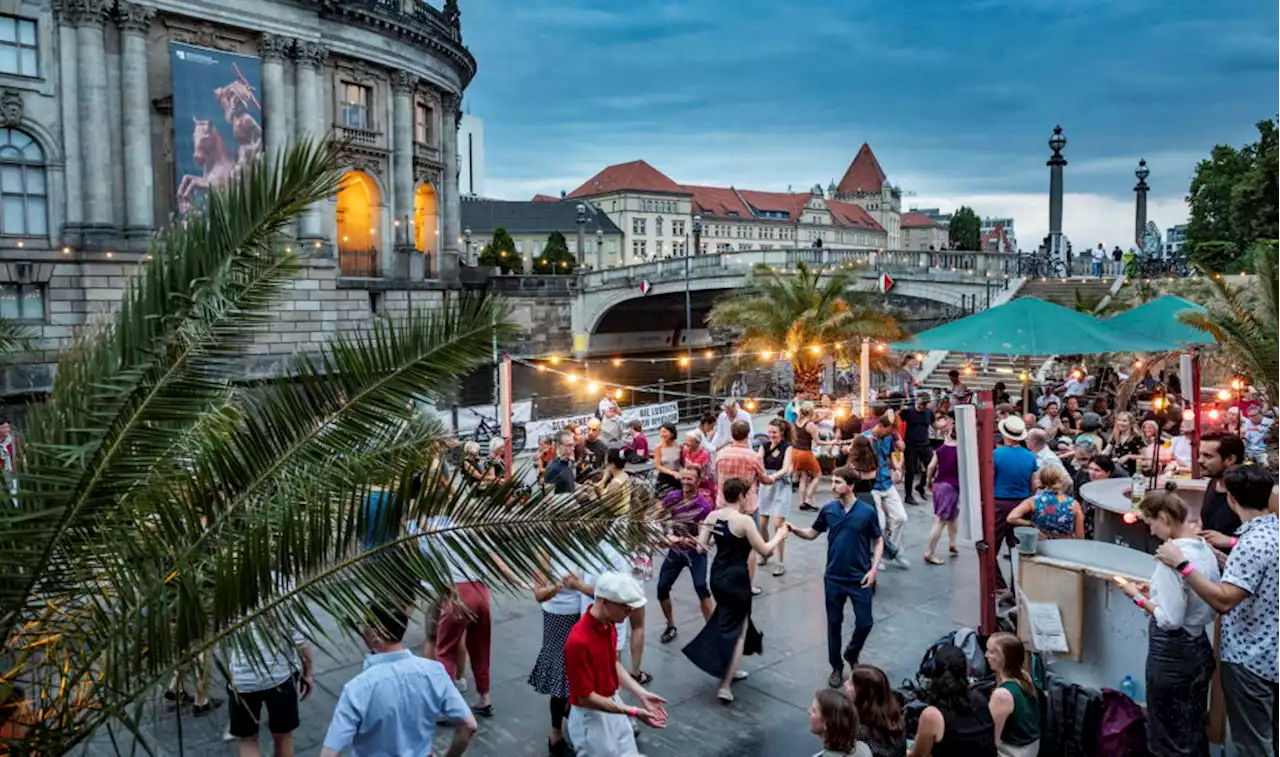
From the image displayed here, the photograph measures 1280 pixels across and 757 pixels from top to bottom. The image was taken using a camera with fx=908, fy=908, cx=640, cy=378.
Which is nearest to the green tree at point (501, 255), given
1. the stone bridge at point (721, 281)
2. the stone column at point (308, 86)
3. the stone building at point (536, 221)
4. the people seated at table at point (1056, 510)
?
the stone bridge at point (721, 281)

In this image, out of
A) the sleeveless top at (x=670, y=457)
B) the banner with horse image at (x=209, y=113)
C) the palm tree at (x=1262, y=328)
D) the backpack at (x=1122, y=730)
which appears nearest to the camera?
the backpack at (x=1122, y=730)

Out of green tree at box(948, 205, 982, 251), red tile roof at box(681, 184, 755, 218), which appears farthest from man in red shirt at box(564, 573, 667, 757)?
green tree at box(948, 205, 982, 251)

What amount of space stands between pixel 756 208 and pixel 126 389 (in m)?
138

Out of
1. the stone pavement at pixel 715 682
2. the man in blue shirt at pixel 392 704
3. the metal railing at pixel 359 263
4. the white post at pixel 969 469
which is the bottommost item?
the stone pavement at pixel 715 682

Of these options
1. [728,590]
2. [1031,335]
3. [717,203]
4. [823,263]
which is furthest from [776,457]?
[717,203]

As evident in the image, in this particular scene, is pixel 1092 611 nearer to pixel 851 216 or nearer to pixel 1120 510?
pixel 1120 510

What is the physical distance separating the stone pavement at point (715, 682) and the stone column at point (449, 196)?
38.2 meters

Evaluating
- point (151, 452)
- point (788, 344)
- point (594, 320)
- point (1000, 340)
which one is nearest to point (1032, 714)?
point (151, 452)

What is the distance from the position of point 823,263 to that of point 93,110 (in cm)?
2730

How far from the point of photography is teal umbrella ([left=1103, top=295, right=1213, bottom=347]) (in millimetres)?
14102

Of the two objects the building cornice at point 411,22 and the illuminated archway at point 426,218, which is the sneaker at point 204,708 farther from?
the illuminated archway at point 426,218

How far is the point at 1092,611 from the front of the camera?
617cm

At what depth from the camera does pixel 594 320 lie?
184ft

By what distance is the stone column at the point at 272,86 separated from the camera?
34.4 meters
